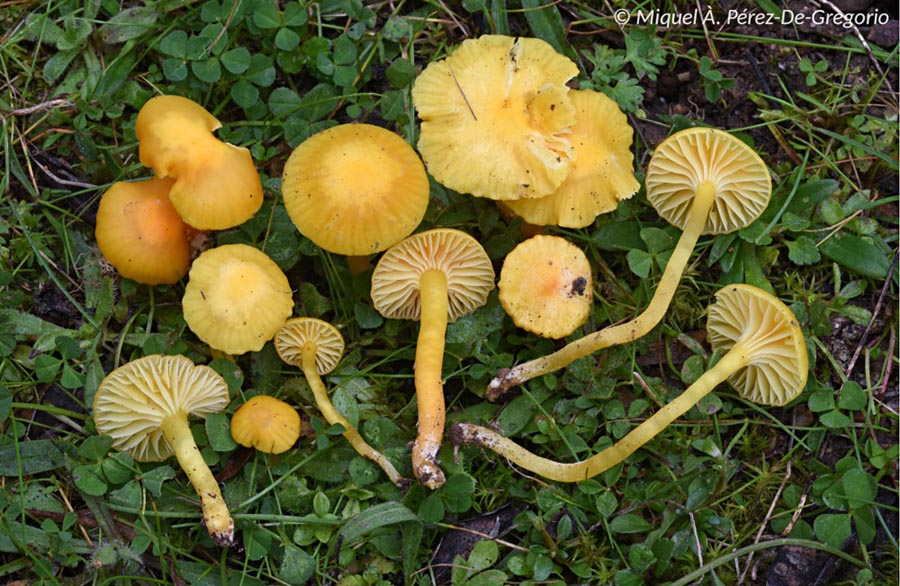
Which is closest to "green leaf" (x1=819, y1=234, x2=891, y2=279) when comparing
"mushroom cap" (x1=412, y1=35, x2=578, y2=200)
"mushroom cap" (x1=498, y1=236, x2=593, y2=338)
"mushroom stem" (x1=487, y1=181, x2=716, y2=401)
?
"mushroom stem" (x1=487, y1=181, x2=716, y2=401)

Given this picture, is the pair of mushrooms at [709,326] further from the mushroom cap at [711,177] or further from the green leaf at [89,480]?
the green leaf at [89,480]

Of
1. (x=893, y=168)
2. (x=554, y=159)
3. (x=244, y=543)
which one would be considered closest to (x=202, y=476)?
(x=244, y=543)

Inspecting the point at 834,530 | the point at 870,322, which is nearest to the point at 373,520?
the point at 834,530

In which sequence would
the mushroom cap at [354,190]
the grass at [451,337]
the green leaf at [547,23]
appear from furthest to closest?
the green leaf at [547,23], the grass at [451,337], the mushroom cap at [354,190]

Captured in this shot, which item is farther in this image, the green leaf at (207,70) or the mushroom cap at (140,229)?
the green leaf at (207,70)

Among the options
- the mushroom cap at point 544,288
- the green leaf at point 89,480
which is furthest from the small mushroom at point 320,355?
the green leaf at point 89,480

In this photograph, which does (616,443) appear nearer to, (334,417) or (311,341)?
(334,417)
